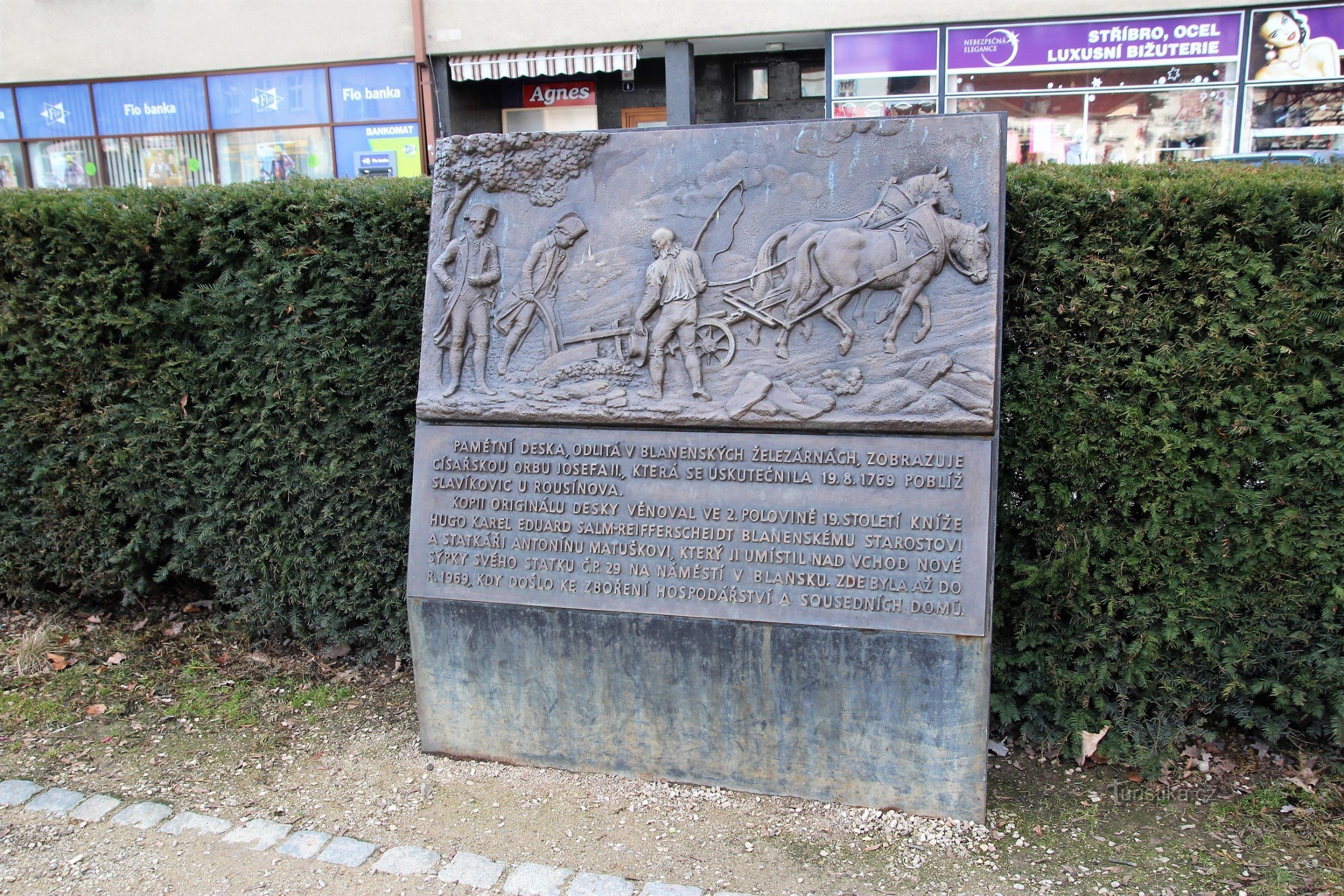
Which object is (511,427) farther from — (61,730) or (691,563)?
(61,730)

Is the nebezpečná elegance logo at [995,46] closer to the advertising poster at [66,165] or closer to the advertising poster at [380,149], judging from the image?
the advertising poster at [380,149]

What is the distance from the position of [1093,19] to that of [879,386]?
10.3 m

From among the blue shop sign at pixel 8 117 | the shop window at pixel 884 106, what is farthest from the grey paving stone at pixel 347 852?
the blue shop sign at pixel 8 117

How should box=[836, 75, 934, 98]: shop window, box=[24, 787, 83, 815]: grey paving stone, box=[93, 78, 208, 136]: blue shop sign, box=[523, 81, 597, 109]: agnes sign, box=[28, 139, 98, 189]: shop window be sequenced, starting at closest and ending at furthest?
1. box=[24, 787, 83, 815]: grey paving stone
2. box=[836, 75, 934, 98]: shop window
3. box=[93, 78, 208, 136]: blue shop sign
4. box=[523, 81, 597, 109]: agnes sign
5. box=[28, 139, 98, 189]: shop window

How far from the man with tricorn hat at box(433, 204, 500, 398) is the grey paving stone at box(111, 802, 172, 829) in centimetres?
181

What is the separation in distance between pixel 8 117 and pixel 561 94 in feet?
30.1

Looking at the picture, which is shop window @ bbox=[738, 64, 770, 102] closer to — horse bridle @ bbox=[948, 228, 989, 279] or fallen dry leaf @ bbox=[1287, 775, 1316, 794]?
horse bridle @ bbox=[948, 228, 989, 279]

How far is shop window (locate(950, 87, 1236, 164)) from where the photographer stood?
35.9ft

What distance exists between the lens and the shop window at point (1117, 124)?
35.9 feet

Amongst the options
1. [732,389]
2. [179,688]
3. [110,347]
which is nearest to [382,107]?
[110,347]

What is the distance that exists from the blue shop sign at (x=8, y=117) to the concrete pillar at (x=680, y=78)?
1081 cm

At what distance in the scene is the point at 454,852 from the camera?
2.95m

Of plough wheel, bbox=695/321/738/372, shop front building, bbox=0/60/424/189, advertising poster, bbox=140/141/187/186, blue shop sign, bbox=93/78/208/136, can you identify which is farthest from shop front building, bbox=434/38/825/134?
plough wheel, bbox=695/321/738/372

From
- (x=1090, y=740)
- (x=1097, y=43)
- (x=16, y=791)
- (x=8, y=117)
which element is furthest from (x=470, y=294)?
(x=8, y=117)
